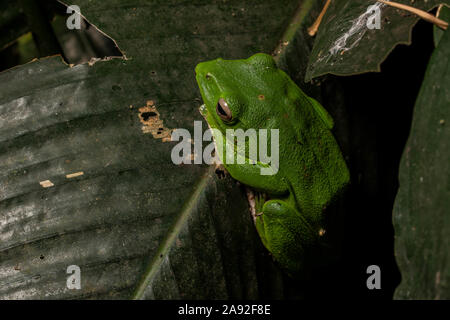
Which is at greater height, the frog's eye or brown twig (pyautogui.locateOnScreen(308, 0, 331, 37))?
brown twig (pyautogui.locateOnScreen(308, 0, 331, 37))

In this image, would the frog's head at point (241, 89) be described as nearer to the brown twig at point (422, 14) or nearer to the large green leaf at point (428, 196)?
the brown twig at point (422, 14)

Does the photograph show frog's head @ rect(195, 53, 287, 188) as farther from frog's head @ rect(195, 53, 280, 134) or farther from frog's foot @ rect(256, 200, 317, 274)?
frog's foot @ rect(256, 200, 317, 274)

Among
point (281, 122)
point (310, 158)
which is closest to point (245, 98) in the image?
point (281, 122)

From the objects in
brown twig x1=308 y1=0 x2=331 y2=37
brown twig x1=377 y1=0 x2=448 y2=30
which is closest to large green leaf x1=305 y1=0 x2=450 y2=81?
brown twig x1=377 y1=0 x2=448 y2=30

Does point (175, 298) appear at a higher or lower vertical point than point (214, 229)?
lower

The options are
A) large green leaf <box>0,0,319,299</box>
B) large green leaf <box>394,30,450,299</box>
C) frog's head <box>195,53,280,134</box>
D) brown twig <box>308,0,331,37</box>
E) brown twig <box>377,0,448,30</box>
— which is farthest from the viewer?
brown twig <box>308,0,331,37</box>

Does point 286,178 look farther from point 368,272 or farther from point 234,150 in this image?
point 368,272

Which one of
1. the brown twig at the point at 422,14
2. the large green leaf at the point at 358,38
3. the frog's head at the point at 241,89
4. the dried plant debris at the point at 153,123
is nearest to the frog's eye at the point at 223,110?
the frog's head at the point at 241,89

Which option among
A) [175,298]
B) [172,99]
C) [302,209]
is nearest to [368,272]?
[302,209]
